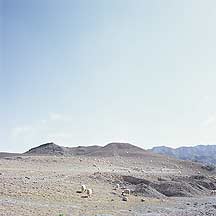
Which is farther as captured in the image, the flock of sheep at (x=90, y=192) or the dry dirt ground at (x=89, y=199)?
the flock of sheep at (x=90, y=192)

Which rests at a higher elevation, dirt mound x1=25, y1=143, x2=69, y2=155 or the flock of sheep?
dirt mound x1=25, y1=143, x2=69, y2=155

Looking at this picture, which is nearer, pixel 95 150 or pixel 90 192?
pixel 90 192

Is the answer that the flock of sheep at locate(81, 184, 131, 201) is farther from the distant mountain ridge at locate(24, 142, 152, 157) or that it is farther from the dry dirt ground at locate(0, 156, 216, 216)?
the distant mountain ridge at locate(24, 142, 152, 157)

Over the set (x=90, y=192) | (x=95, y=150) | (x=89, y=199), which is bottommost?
(x=89, y=199)

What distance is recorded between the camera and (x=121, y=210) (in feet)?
80.7

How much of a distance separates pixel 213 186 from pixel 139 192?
14.3 meters

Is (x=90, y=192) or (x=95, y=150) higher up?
(x=95, y=150)

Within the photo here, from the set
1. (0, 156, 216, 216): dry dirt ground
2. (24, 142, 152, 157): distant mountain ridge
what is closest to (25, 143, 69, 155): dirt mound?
(24, 142, 152, 157): distant mountain ridge

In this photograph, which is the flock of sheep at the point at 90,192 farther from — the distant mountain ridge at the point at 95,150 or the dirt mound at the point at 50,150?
the dirt mound at the point at 50,150

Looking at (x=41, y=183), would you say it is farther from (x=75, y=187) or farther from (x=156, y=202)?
(x=156, y=202)

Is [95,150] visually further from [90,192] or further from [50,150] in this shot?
[90,192]

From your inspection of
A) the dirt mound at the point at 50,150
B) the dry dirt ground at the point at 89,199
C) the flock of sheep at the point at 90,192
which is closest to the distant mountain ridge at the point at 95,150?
the dirt mound at the point at 50,150

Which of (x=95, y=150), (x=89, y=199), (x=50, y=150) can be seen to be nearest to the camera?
(x=89, y=199)

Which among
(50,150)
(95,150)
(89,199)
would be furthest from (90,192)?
(95,150)
